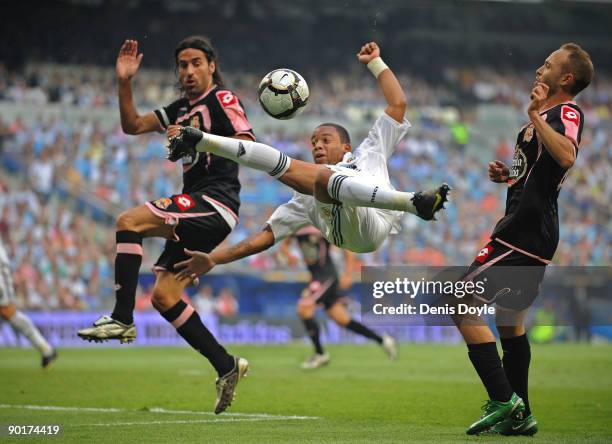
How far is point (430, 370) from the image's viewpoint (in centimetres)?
1481

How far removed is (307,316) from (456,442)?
9.31 meters

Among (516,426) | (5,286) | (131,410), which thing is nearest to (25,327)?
(5,286)

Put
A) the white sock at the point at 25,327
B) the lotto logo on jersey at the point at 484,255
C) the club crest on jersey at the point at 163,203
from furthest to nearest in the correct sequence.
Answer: the white sock at the point at 25,327 < the club crest on jersey at the point at 163,203 < the lotto logo on jersey at the point at 484,255

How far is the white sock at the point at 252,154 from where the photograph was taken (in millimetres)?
6984

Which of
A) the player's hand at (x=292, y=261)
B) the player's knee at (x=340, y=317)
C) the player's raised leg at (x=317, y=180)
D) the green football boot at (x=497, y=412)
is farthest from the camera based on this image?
the player's hand at (x=292, y=261)

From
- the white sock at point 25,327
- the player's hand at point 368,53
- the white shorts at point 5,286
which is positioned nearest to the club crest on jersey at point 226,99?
the player's hand at point 368,53

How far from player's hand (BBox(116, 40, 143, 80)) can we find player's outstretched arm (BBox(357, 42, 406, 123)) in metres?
2.00

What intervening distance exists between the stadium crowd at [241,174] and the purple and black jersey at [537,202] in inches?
667

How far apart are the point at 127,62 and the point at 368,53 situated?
211cm

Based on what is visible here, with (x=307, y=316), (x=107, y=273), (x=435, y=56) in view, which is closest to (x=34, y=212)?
(x=107, y=273)

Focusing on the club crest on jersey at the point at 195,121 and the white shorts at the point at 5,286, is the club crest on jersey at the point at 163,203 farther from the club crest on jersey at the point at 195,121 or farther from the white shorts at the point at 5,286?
the white shorts at the point at 5,286

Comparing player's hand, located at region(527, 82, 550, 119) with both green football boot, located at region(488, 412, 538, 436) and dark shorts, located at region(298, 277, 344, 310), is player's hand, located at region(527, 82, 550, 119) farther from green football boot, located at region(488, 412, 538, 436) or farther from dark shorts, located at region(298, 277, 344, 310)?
dark shorts, located at region(298, 277, 344, 310)

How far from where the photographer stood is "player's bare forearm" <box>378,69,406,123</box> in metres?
7.95

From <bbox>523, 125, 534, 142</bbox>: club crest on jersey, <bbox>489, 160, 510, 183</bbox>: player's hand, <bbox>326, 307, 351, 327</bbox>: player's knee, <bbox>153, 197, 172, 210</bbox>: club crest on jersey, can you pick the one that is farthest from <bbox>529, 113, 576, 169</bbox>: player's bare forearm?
<bbox>326, 307, 351, 327</bbox>: player's knee
